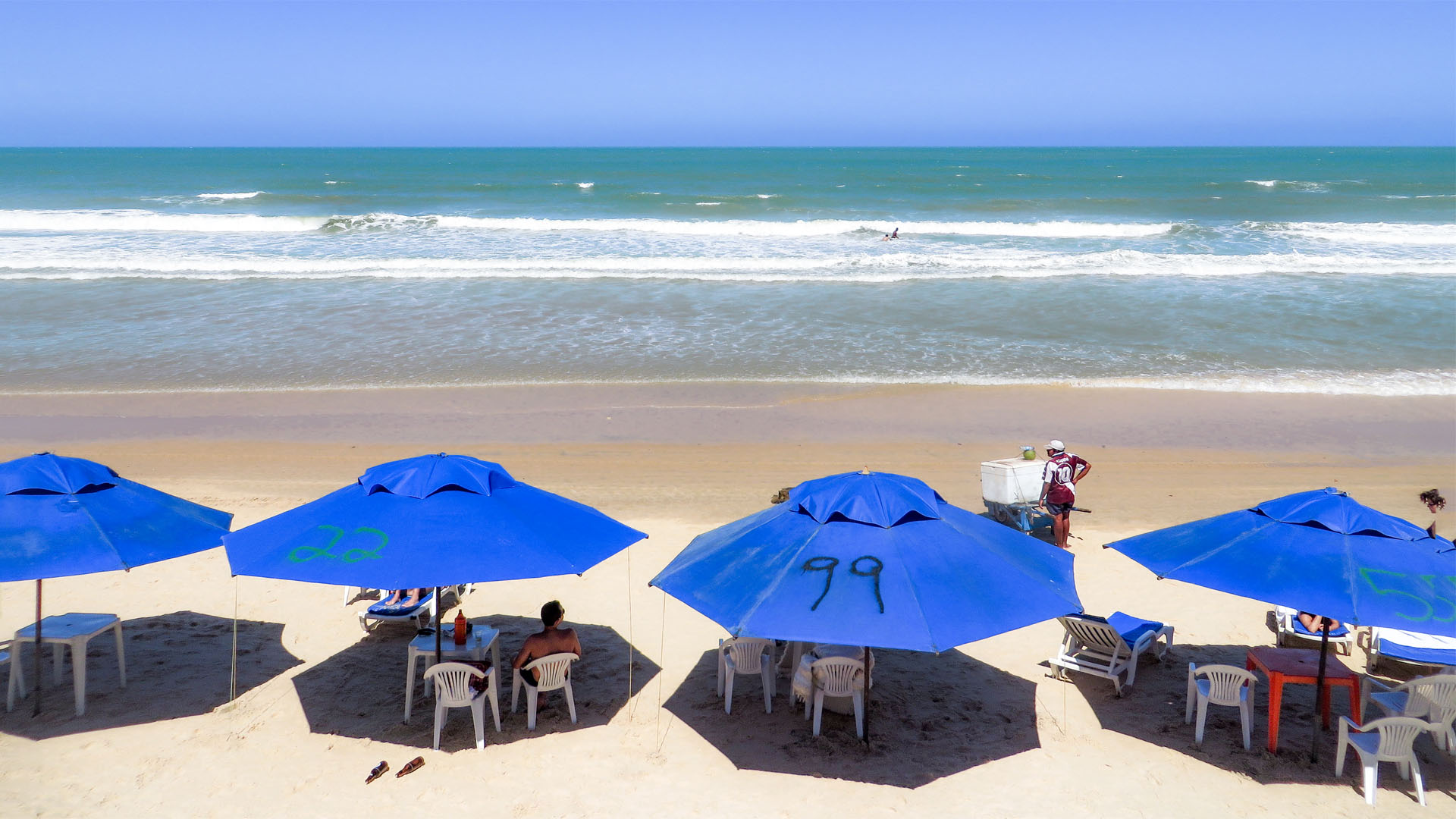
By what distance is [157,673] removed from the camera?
6.95m

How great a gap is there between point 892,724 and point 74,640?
535 centimetres

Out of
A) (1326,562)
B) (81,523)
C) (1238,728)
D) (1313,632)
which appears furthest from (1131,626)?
(81,523)

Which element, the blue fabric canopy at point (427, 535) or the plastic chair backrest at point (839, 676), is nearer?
the blue fabric canopy at point (427, 535)

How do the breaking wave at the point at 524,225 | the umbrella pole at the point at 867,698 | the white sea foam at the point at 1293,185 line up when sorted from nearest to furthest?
the umbrella pole at the point at 867,698 < the breaking wave at the point at 524,225 < the white sea foam at the point at 1293,185

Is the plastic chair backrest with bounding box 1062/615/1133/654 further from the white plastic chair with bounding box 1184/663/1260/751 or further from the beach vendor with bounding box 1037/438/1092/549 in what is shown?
the beach vendor with bounding box 1037/438/1092/549

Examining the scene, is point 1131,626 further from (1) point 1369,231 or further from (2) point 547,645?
(1) point 1369,231

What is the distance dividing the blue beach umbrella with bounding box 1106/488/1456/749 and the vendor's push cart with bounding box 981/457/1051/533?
3521 mm

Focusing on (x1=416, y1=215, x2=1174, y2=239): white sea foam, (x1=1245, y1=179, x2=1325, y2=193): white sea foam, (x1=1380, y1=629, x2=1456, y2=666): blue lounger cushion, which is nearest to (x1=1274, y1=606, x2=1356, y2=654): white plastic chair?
(x1=1380, y1=629, x2=1456, y2=666): blue lounger cushion

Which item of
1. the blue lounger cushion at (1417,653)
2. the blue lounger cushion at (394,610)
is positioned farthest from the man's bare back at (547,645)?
the blue lounger cushion at (1417,653)

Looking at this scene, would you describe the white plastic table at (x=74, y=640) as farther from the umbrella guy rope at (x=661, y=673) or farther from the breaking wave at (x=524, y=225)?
the breaking wave at (x=524, y=225)

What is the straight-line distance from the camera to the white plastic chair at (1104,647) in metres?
6.71

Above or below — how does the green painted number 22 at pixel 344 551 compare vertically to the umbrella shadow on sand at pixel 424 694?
above

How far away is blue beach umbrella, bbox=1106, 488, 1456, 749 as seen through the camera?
16.7ft

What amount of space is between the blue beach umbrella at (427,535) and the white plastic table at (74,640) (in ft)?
4.80
